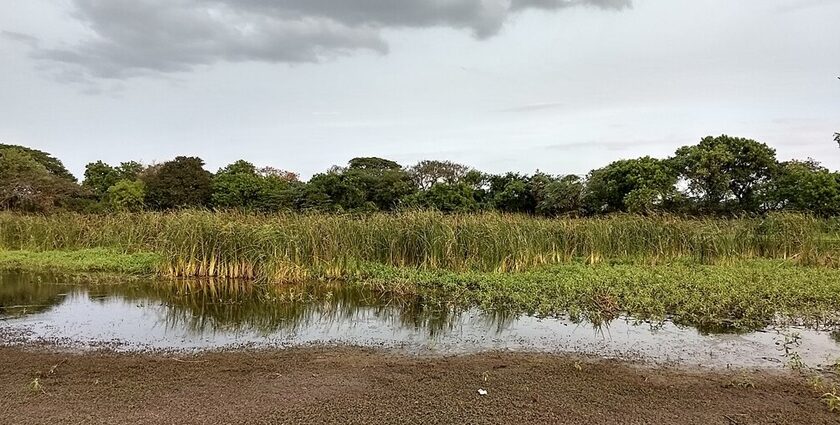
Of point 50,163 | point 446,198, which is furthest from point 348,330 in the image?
point 50,163

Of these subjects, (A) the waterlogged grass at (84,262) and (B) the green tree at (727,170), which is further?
(B) the green tree at (727,170)

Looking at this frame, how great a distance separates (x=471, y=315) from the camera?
7508 mm

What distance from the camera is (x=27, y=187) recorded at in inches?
1024

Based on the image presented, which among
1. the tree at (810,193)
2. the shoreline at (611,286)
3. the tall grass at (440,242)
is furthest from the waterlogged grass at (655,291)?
the tree at (810,193)

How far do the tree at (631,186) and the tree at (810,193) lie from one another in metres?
3.68

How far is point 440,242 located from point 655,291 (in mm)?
3867

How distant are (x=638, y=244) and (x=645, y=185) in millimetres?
11115

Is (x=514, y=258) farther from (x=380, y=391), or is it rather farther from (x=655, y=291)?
(x=380, y=391)

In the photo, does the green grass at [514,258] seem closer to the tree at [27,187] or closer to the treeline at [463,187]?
the treeline at [463,187]

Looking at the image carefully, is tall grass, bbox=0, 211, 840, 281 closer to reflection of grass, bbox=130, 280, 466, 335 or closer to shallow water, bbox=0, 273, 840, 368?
reflection of grass, bbox=130, 280, 466, 335

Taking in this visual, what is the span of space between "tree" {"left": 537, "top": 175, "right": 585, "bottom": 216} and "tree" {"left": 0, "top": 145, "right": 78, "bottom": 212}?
22.2m

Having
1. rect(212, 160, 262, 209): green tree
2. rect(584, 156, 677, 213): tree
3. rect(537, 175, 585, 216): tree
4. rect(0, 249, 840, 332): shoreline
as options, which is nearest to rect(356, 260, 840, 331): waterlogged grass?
rect(0, 249, 840, 332): shoreline

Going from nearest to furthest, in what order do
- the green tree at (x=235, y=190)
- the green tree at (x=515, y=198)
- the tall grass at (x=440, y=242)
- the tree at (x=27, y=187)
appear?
the tall grass at (x=440, y=242), the tree at (x=27, y=187), the green tree at (x=515, y=198), the green tree at (x=235, y=190)

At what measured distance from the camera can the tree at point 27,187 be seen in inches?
998
